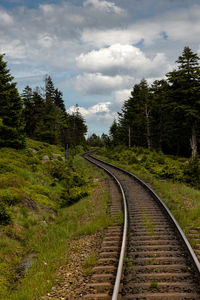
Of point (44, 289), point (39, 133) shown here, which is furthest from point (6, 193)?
point (39, 133)

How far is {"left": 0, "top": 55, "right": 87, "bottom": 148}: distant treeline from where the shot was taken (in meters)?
21.5

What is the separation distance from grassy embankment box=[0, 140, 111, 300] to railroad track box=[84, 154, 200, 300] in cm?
129

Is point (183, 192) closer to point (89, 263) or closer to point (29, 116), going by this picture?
point (89, 263)

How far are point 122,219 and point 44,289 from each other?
4650 mm

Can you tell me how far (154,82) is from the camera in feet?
144

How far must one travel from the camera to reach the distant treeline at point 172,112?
29328mm

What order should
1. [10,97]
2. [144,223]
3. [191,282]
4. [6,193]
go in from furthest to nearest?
1. [10,97]
2. [6,193]
3. [144,223]
4. [191,282]

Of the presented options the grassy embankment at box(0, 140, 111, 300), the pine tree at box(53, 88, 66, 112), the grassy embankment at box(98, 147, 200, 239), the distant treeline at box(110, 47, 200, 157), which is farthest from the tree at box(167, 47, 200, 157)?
the pine tree at box(53, 88, 66, 112)

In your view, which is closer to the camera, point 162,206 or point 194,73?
point 162,206

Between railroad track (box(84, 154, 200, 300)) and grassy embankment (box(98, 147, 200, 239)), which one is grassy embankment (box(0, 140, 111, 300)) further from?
grassy embankment (box(98, 147, 200, 239))

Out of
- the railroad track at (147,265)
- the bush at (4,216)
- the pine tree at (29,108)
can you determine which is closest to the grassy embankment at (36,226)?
the bush at (4,216)

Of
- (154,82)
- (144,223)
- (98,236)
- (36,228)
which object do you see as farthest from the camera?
(154,82)

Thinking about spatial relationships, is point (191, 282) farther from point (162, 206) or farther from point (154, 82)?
point (154, 82)

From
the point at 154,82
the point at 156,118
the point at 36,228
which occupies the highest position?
the point at 154,82
